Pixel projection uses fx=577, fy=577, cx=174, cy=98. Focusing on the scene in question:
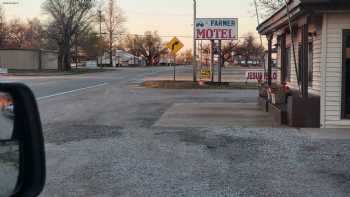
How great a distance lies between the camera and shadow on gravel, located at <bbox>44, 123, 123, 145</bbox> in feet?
37.6

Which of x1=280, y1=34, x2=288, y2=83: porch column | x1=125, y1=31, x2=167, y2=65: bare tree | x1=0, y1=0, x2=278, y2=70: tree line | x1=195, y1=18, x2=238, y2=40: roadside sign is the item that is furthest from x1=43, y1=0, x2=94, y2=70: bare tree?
x1=125, y1=31, x2=167, y2=65: bare tree

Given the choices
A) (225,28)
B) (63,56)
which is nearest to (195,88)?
(225,28)

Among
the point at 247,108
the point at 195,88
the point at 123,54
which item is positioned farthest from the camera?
the point at 123,54

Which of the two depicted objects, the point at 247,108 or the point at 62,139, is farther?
the point at 247,108

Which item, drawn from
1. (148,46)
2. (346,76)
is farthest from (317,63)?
(148,46)

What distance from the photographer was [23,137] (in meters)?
2.27

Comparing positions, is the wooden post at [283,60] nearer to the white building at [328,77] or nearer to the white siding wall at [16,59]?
the white building at [328,77]

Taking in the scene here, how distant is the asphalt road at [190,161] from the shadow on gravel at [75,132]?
0.02 metres

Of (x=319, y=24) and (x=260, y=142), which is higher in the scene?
(x=319, y=24)

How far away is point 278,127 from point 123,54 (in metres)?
128

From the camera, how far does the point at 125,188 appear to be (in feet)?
23.0

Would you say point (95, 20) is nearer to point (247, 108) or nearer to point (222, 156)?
point (247, 108)

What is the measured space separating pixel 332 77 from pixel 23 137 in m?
11.4

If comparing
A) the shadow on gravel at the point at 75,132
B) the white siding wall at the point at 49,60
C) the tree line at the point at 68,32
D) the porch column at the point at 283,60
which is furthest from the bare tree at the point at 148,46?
the shadow on gravel at the point at 75,132
